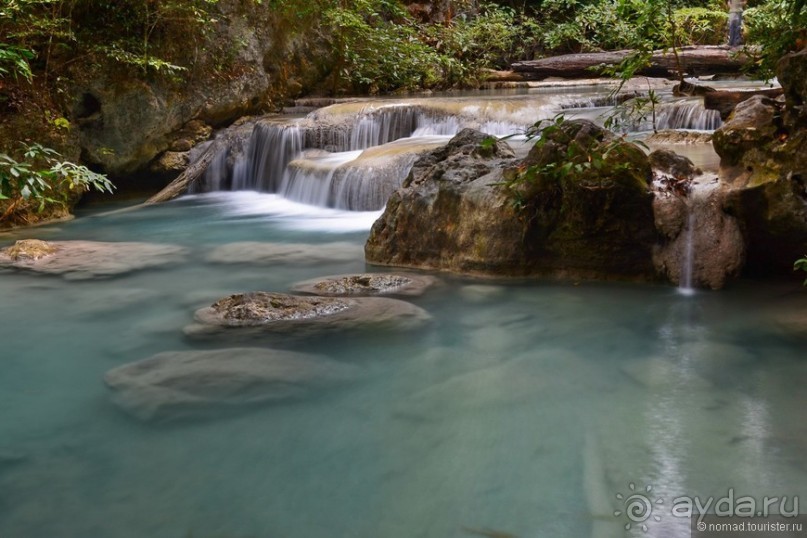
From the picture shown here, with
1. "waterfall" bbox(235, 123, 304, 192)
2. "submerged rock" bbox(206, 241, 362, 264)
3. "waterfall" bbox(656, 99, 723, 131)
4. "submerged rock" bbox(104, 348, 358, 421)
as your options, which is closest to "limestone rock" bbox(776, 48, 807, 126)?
"submerged rock" bbox(104, 348, 358, 421)

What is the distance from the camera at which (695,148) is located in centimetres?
700

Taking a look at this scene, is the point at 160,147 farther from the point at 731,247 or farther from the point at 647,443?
the point at 647,443

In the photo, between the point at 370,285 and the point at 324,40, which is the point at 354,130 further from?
the point at 370,285

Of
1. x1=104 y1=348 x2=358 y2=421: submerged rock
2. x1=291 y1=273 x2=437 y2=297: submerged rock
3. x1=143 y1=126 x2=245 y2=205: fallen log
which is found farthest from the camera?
x1=143 y1=126 x2=245 y2=205: fallen log

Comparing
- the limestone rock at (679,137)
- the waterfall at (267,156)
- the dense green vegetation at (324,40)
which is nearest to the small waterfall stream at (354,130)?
the waterfall at (267,156)

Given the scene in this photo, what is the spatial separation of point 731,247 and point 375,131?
6654 mm

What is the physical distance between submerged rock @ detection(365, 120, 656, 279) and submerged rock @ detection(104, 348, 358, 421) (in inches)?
74.6

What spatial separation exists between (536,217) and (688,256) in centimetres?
103

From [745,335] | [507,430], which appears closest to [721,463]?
[507,430]

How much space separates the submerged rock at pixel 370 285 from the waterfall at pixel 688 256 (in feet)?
5.48

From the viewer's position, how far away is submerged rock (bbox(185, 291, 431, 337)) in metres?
3.96

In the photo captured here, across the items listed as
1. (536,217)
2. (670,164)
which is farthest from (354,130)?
(670,164)

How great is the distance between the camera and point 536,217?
4.79m

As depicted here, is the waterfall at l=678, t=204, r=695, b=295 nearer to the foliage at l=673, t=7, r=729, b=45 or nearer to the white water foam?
the white water foam
